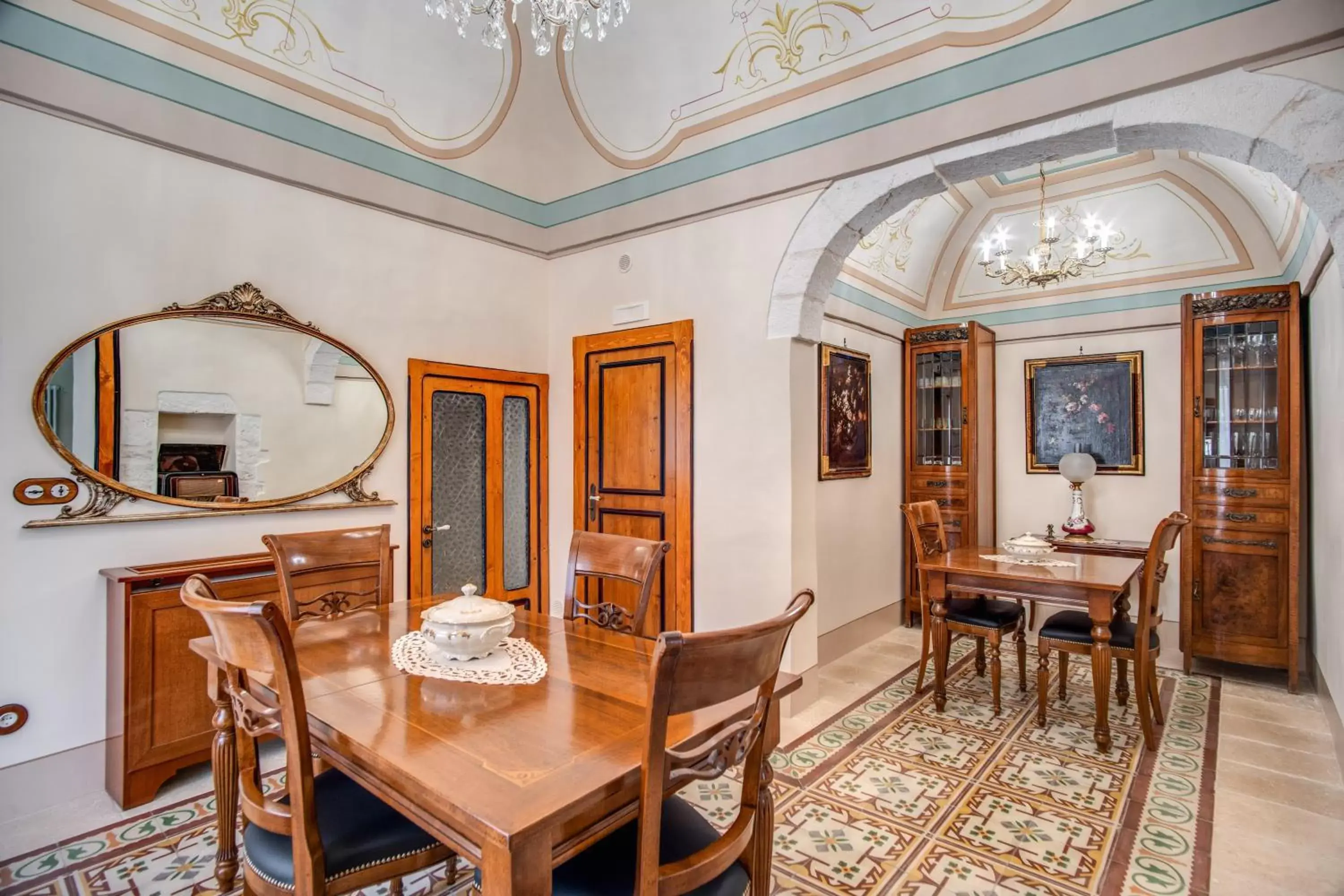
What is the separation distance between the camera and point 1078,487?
16.7 ft

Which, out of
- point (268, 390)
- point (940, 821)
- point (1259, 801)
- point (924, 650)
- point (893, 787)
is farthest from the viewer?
point (924, 650)

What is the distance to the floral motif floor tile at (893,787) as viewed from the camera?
262 centimetres

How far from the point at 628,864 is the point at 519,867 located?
0.44 meters

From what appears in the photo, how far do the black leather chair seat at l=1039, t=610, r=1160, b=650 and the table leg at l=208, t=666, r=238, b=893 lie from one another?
352 cm

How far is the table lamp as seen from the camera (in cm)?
498

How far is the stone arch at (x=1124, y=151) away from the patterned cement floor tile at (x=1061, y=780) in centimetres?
228

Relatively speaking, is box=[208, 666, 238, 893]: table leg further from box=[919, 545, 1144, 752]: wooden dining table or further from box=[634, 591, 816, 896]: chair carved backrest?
box=[919, 545, 1144, 752]: wooden dining table

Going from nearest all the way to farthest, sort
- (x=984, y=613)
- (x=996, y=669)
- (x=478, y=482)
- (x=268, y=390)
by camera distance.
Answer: (x=268, y=390)
(x=996, y=669)
(x=984, y=613)
(x=478, y=482)

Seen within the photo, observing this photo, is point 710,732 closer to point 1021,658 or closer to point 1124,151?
point 1124,151

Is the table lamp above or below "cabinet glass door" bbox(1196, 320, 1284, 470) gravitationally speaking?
below

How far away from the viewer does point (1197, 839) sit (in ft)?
7.89

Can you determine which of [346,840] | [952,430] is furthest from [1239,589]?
[346,840]

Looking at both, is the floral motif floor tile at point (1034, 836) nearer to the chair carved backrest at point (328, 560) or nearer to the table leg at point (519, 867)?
the table leg at point (519, 867)

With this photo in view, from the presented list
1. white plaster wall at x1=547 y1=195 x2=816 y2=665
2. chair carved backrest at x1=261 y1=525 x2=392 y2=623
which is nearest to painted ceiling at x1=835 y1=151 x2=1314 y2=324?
white plaster wall at x1=547 y1=195 x2=816 y2=665
